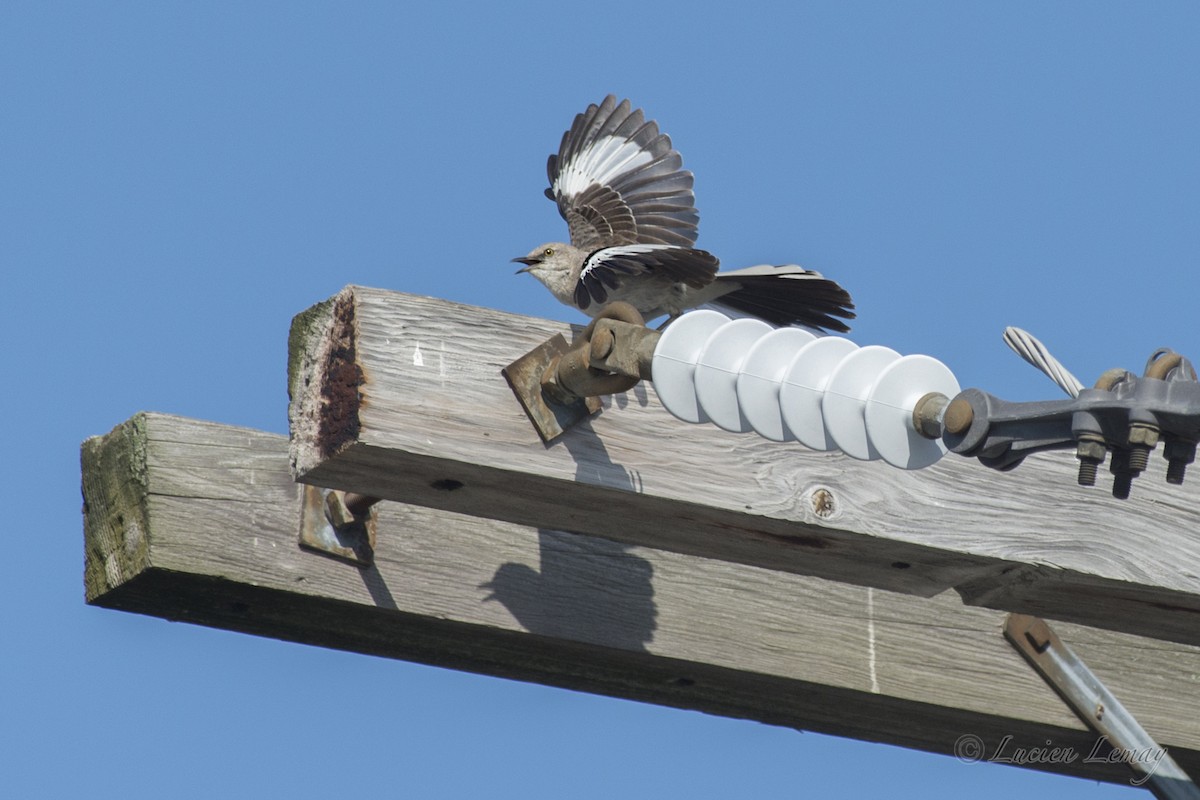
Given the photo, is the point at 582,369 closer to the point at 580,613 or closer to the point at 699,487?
the point at 699,487

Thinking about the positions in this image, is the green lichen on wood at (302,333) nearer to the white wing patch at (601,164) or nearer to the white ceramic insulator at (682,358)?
the white ceramic insulator at (682,358)

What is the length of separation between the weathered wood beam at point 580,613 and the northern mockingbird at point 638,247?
709 mm

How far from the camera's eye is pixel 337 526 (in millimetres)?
3184

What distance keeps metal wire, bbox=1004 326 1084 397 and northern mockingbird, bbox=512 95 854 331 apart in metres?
1.32

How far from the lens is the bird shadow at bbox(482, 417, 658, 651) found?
328cm

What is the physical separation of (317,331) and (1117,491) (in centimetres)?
119

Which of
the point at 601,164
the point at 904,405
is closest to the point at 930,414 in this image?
the point at 904,405

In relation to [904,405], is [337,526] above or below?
below

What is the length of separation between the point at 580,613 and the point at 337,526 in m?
0.47

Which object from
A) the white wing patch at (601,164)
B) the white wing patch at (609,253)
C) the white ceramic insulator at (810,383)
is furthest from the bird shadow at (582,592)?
the white wing patch at (601,164)

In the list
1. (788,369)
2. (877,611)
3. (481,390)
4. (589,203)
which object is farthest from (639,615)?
(589,203)

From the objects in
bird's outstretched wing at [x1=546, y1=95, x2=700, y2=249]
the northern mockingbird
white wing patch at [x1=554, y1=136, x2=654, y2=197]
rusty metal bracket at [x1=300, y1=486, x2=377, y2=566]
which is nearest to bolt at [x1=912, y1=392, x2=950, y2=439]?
rusty metal bracket at [x1=300, y1=486, x2=377, y2=566]

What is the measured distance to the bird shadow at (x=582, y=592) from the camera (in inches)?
129

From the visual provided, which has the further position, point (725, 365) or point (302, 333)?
point (302, 333)
